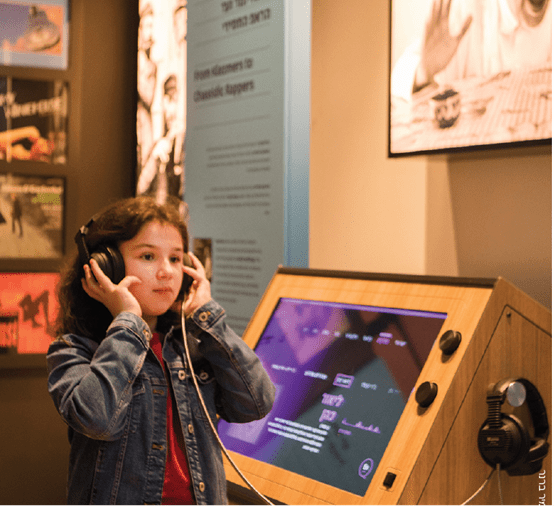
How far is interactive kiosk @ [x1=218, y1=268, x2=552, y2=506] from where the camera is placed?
1.48 m

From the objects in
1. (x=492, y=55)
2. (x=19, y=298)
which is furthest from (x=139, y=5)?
(x=492, y=55)

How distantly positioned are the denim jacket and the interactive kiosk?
0.76 ft

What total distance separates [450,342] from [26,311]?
2.29 m

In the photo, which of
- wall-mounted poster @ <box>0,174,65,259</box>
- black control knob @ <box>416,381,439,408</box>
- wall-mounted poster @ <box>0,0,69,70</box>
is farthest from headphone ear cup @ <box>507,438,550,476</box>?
wall-mounted poster @ <box>0,0,69,70</box>

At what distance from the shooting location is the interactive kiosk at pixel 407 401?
148cm

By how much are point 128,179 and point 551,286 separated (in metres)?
2.22

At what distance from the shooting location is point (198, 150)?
9.23 ft

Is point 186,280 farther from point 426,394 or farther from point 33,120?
point 33,120

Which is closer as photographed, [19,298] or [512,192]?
[512,192]

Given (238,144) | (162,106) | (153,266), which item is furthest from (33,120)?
(153,266)

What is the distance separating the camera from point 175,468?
143cm

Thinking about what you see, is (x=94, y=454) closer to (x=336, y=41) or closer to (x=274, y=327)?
(x=274, y=327)

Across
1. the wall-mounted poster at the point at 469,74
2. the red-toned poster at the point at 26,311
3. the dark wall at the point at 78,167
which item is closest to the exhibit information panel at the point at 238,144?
the wall-mounted poster at the point at 469,74

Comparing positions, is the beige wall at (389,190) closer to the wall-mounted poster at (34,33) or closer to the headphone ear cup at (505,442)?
the headphone ear cup at (505,442)
